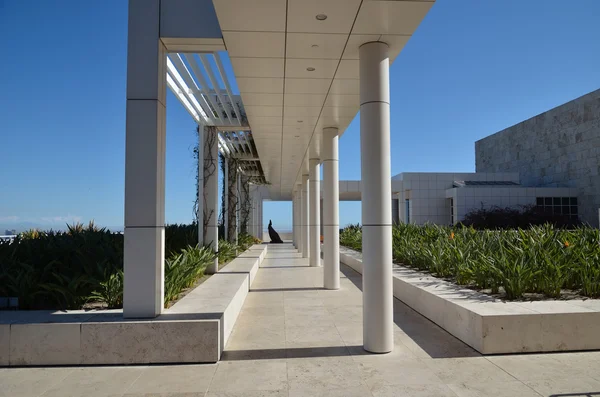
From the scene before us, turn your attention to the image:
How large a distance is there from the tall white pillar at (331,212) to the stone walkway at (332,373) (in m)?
3.32

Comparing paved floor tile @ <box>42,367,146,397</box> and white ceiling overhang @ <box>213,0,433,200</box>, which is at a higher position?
white ceiling overhang @ <box>213,0,433,200</box>

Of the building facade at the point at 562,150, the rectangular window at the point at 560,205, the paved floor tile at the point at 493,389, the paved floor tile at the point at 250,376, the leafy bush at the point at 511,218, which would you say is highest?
the building facade at the point at 562,150

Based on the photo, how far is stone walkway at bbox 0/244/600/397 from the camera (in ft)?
12.1

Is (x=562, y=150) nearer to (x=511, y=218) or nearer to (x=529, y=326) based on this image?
(x=511, y=218)

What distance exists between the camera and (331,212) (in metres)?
8.98

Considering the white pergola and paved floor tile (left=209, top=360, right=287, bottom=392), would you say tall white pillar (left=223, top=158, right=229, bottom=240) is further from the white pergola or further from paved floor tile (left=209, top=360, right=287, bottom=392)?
paved floor tile (left=209, top=360, right=287, bottom=392)

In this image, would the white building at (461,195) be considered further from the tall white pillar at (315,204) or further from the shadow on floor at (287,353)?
the shadow on floor at (287,353)

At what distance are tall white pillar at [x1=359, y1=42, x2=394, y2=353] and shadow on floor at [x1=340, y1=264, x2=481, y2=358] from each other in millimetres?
514

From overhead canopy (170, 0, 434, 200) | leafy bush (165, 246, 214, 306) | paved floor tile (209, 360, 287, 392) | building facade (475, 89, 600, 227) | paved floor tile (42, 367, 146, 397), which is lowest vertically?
paved floor tile (209, 360, 287, 392)

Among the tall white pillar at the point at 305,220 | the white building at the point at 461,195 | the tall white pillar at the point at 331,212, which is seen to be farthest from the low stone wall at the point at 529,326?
the white building at the point at 461,195

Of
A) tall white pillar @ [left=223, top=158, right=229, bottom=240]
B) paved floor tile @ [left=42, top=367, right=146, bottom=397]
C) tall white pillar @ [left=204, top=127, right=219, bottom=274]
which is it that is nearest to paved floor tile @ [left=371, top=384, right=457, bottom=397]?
paved floor tile @ [left=42, top=367, right=146, bottom=397]

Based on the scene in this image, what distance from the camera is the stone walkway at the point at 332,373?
368 cm

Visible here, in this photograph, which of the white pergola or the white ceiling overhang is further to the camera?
the white pergola

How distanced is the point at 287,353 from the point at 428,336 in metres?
1.84
